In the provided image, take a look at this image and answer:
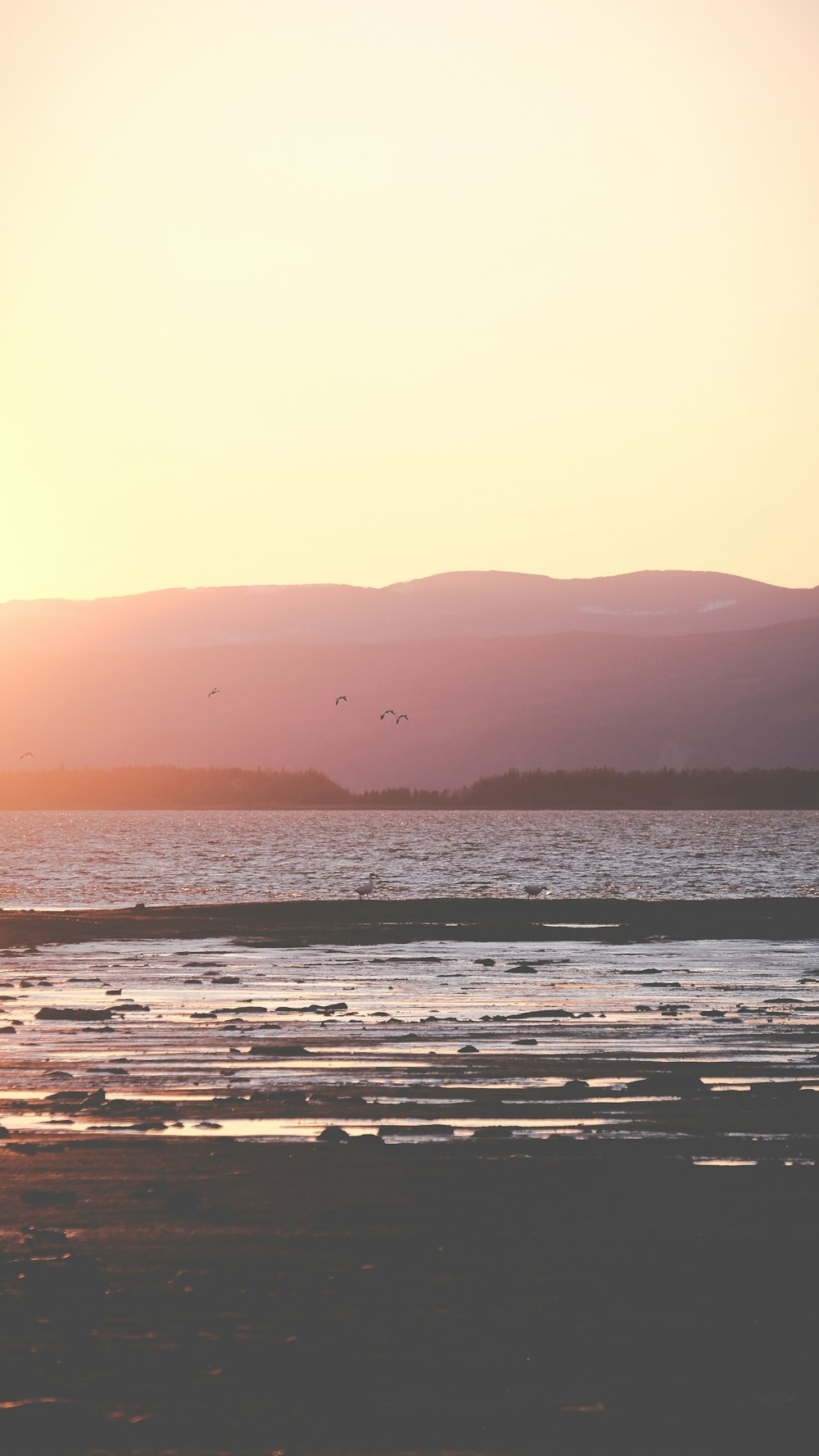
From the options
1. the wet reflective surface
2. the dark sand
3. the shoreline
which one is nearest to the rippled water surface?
the shoreline

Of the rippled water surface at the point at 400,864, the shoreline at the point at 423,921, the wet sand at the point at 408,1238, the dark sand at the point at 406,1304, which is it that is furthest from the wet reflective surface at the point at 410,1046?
the rippled water surface at the point at 400,864

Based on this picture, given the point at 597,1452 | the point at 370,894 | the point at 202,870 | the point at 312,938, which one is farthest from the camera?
the point at 202,870

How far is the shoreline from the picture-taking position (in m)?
43.8

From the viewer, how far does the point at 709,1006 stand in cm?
2661

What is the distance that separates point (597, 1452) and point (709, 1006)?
19.2 meters

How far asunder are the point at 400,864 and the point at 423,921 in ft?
161

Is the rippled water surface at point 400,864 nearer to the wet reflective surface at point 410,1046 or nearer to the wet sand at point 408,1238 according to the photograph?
the wet reflective surface at point 410,1046

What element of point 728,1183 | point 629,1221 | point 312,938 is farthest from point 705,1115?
point 312,938

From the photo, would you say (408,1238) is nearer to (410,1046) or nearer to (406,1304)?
(406,1304)

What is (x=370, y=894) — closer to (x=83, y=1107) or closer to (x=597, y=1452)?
(x=83, y=1107)

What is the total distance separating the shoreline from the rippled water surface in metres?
6.28

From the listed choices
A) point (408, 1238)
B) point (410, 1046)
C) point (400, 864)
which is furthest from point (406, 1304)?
point (400, 864)

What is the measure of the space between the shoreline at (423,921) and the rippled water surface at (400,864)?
6.28 meters

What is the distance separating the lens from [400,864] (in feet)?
325
